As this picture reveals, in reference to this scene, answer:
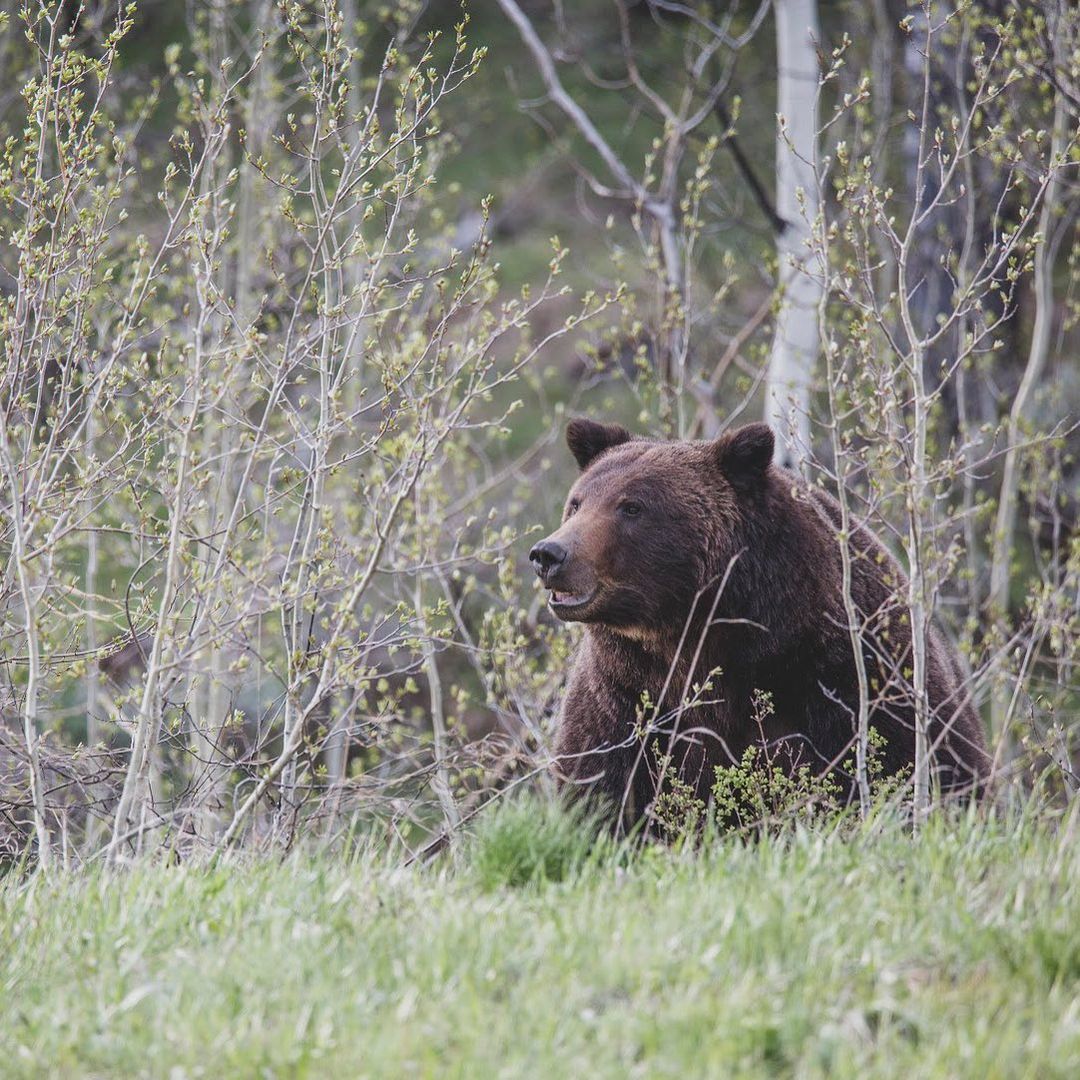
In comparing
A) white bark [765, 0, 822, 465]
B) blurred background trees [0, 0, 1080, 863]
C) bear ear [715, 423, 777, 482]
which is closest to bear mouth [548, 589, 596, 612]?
blurred background trees [0, 0, 1080, 863]

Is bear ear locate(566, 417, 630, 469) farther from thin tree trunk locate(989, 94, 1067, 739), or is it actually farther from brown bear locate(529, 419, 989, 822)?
thin tree trunk locate(989, 94, 1067, 739)

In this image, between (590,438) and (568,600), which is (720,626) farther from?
(590,438)

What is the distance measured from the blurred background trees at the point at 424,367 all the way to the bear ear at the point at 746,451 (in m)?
0.18

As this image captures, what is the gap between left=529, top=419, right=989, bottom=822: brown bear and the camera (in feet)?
16.3

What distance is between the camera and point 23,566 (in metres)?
4.11

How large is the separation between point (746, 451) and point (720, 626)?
0.66 meters

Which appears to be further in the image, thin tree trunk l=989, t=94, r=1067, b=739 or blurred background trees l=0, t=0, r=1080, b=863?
thin tree trunk l=989, t=94, r=1067, b=739

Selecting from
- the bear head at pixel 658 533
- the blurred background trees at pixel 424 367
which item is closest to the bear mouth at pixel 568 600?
the bear head at pixel 658 533

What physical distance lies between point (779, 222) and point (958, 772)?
157 inches

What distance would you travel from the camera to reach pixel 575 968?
9.75 feet

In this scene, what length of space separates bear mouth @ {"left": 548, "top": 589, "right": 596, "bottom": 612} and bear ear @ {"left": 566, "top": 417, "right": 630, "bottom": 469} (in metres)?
0.81

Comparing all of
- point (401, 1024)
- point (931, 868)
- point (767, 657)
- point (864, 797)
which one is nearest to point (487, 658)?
point (767, 657)

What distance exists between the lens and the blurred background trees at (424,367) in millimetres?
4605

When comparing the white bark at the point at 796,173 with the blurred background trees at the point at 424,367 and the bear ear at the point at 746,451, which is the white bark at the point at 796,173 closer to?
the blurred background trees at the point at 424,367
